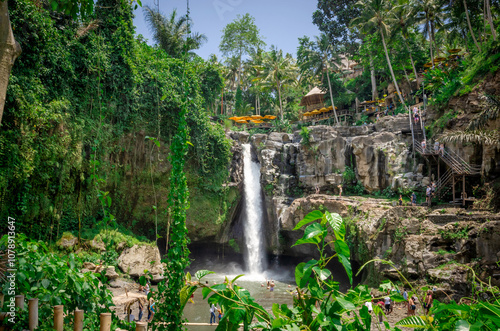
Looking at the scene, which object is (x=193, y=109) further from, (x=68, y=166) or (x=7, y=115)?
(x=7, y=115)

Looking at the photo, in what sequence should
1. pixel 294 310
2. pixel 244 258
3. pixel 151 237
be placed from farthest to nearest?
pixel 244 258 → pixel 151 237 → pixel 294 310

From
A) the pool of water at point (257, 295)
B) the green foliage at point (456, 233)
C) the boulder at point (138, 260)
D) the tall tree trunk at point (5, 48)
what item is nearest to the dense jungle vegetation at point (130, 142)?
the tall tree trunk at point (5, 48)

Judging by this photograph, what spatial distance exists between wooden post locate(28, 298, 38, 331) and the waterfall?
667 inches

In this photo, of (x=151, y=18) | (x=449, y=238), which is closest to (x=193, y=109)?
(x=151, y=18)

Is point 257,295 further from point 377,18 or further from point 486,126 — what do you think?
point 377,18

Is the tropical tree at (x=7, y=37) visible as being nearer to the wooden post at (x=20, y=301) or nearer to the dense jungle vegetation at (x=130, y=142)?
the dense jungle vegetation at (x=130, y=142)

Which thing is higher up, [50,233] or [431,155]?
[431,155]

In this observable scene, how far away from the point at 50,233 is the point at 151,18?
19.8 metres

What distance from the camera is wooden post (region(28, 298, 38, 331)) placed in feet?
11.0

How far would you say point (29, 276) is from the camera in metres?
3.60

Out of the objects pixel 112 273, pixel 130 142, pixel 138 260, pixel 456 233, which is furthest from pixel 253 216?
pixel 456 233

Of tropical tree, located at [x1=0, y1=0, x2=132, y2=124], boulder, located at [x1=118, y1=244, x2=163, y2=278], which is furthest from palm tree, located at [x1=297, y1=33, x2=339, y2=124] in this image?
tropical tree, located at [x1=0, y1=0, x2=132, y2=124]

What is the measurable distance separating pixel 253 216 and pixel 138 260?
8.31m

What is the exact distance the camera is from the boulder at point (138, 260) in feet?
46.0
